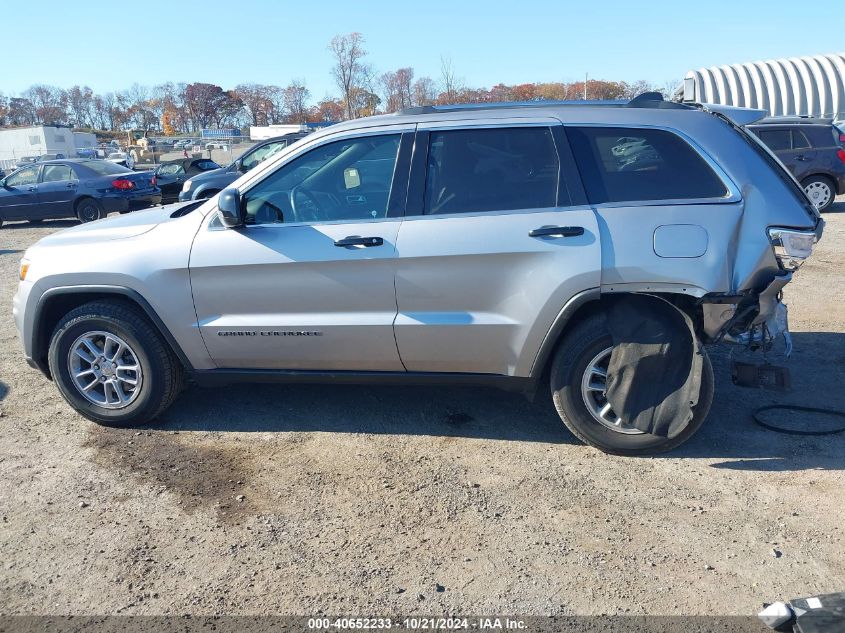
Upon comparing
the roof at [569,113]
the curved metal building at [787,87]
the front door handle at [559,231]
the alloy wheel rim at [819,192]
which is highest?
the curved metal building at [787,87]

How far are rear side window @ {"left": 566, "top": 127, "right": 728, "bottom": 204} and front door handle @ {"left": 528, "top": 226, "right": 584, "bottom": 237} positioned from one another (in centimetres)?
22

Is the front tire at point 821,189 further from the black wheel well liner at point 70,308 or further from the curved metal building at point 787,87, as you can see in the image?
the curved metal building at point 787,87

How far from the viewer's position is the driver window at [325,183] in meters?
4.37

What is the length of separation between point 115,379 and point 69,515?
1.16 meters

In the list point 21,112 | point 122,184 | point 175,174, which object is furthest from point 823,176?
point 21,112

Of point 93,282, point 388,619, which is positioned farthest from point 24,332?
point 388,619

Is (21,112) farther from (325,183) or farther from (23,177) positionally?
(325,183)

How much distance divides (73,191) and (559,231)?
48.7 feet

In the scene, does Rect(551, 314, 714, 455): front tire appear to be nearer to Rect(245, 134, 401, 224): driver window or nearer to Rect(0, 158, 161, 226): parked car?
Rect(245, 134, 401, 224): driver window

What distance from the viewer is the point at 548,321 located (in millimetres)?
4047

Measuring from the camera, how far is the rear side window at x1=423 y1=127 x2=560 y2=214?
414 cm

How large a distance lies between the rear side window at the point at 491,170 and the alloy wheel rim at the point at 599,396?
3.09 ft

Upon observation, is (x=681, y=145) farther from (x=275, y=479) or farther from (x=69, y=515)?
(x=69, y=515)

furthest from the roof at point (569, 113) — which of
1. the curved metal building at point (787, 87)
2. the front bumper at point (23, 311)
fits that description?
the curved metal building at point (787, 87)
